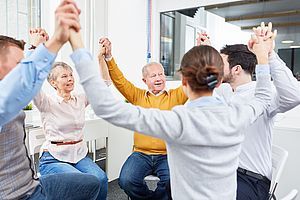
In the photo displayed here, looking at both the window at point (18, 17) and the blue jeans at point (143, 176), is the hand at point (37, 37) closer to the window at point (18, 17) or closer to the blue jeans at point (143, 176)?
the blue jeans at point (143, 176)

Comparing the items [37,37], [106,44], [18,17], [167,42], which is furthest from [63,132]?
[167,42]

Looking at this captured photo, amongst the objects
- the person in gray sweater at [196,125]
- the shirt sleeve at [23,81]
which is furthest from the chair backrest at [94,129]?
the shirt sleeve at [23,81]

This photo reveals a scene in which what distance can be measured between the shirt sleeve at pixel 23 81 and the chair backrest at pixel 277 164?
1.33 m

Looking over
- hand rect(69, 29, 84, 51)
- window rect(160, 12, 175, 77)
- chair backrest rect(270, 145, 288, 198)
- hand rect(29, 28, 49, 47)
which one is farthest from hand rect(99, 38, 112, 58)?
window rect(160, 12, 175, 77)

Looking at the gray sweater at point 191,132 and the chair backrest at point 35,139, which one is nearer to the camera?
the gray sweater at point 191,132

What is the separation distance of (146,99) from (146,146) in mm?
376

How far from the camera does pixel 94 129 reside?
8.79 feet

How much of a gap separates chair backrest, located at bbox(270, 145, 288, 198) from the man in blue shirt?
3.33 feet

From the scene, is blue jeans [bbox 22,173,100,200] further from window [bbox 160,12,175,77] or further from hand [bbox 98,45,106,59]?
window [bbox 160,12,175,77]

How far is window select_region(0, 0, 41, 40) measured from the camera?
8.99ft

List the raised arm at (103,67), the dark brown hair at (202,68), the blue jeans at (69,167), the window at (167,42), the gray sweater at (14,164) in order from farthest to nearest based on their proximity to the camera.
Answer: the window at (167,42) < the raised arm at (103,67) < the blue jeans at (69,167) < the gray sweater at (14,164) < the dark brown hair at (202,68)

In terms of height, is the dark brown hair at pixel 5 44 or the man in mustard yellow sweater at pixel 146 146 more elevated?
the dark brown hair at pixel 5 44

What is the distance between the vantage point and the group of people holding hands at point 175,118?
826 mm

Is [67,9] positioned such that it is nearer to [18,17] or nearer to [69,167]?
[69,167]
